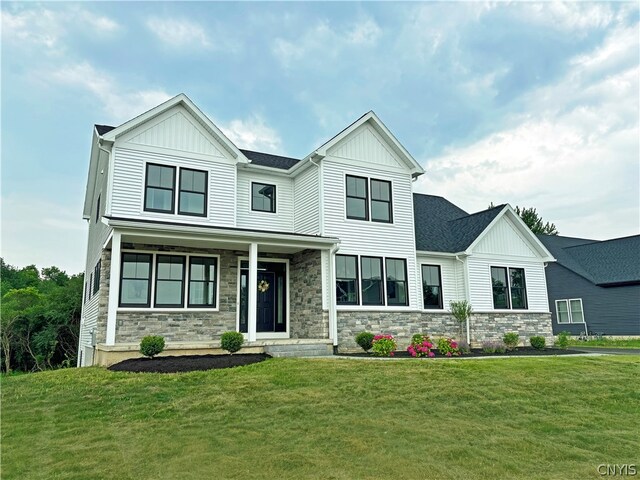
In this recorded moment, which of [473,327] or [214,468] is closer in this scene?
[214,468]

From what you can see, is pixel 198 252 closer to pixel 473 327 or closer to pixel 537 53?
pixel 473 327

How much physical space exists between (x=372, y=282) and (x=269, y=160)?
253 inches

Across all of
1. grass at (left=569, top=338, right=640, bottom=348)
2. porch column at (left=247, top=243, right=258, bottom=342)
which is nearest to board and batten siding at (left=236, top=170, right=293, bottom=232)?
porch column at (left=247, top=243, right=258, bottom=342)

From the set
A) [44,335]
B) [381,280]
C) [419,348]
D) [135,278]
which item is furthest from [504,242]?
[44,335]

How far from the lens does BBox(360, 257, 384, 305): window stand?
46.8 feet

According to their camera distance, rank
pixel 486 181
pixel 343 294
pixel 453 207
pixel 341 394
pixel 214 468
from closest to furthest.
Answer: pixel 214 468
pixel 341 394
pixel 343 294
pixel 453 207
pixel 486 181

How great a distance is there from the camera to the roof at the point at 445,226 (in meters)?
16.6

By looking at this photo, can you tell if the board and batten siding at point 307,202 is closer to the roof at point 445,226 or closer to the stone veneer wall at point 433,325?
A: the stone veneer wall at point 433,325

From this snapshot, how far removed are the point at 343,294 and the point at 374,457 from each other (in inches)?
358

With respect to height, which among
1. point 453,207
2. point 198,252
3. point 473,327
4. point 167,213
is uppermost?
point 453,207

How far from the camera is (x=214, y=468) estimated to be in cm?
443

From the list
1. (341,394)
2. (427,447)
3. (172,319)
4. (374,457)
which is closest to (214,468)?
(374,457)

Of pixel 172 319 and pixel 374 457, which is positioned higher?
pixel 172 319

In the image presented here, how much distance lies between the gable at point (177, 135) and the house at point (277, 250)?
0.03 meters
